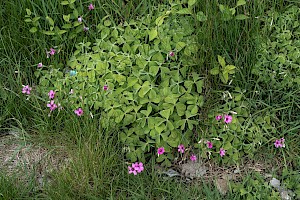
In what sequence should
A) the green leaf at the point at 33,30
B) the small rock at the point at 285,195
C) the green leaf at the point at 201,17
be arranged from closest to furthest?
1. the small rock at the point at 285,195
2. the green leaf at the point at 201,17
3. the green leaf at the point at 33,30

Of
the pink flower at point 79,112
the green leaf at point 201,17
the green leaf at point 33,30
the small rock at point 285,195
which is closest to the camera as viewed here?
the small rock at point 285,195

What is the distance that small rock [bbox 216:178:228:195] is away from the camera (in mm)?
2916

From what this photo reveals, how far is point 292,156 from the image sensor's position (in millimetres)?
3008

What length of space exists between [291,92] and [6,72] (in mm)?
1874

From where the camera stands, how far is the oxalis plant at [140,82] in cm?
296

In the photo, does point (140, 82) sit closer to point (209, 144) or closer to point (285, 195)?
point (209, 144)

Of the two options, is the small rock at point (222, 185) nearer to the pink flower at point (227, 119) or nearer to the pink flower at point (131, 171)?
the pink flower at point (227, 119)

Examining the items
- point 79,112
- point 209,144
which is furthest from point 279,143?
point 79,112

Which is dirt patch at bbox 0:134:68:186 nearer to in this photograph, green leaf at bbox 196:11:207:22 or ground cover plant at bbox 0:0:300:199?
ground cover plant at bbox 0:0:300:199

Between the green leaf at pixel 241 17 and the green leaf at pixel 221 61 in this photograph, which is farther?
the green leaf at pixel 241 17

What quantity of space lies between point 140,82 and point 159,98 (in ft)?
0.54

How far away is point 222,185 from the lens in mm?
2947

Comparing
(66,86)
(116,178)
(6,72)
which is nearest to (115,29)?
(66,86)

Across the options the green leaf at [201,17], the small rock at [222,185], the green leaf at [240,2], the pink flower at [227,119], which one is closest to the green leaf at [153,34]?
the green leaf at [201,17]
